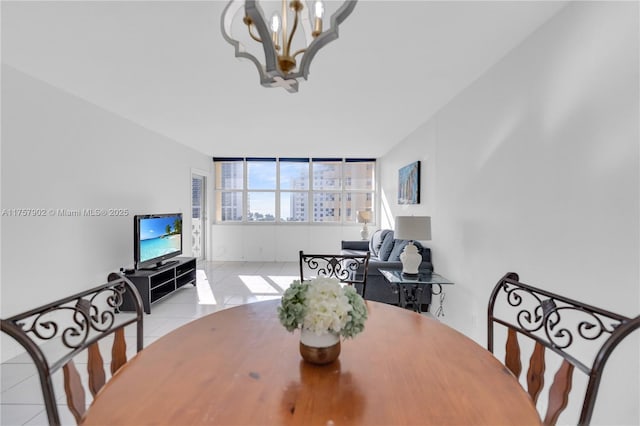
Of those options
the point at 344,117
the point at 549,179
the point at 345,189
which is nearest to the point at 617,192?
the point at 549,179

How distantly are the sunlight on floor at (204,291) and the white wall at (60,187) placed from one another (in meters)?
1.08

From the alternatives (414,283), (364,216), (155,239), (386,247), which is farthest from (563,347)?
(364,216)

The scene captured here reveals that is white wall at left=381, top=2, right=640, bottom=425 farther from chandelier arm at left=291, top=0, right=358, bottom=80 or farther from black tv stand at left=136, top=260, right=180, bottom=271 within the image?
black tv stand at left=136, top=260, right=180, bottom=271

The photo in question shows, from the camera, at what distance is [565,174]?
1.67m

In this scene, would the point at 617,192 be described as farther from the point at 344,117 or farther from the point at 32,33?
the point at 32,33

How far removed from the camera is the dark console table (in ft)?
11.6

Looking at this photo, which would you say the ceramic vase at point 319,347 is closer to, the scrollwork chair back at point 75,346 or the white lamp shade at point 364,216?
the scrollwork chair back at point 75,346

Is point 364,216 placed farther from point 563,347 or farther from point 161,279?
point 563,347

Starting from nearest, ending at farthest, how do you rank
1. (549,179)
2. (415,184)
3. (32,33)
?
(549,179), (32,33), (415,184)

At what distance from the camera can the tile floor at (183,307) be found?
1.92 meters

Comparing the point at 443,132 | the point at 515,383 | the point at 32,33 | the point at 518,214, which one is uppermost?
the point at 32,33

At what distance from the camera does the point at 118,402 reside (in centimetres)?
82

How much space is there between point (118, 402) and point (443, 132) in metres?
3.52

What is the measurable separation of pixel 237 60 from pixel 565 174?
7.70 feet
